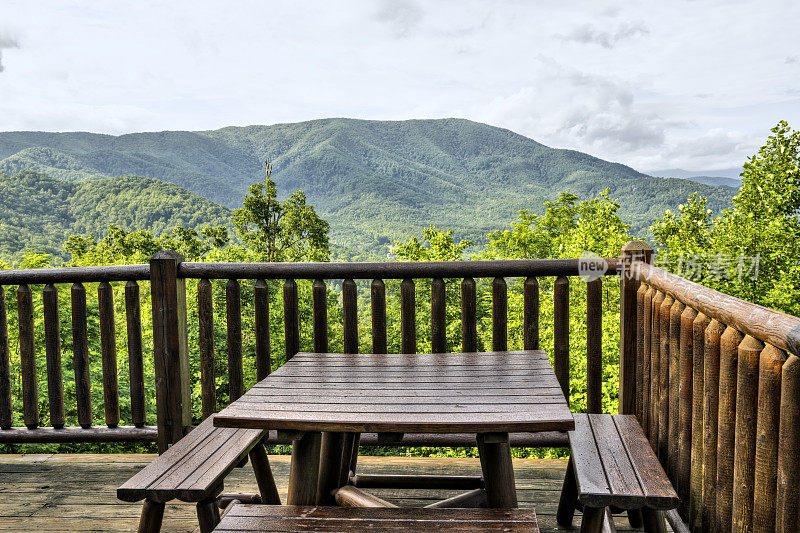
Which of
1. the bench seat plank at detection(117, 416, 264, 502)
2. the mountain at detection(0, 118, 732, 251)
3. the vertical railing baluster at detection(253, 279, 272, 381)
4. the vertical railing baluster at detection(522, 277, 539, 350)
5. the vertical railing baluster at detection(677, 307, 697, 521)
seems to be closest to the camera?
the bench seat plank at detection(117, 416, 264, 502)

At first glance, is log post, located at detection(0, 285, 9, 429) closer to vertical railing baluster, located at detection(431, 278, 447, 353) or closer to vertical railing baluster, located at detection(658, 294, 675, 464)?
vertical railing baluster, located at detection(431, 278, 447, 353)

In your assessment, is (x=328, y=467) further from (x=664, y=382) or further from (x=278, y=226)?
(x=278, y=226)

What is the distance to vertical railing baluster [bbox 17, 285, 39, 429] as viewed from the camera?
9.71 ft

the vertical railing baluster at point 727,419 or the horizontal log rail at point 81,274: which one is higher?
the horizontal log rail at point 81,274

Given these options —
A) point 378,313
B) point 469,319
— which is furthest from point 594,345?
point 378,313

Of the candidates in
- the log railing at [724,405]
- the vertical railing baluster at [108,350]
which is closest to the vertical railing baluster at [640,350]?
the log railing at [724,405]

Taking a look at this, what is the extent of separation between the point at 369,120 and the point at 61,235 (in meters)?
67.7

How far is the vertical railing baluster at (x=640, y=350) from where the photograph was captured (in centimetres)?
246

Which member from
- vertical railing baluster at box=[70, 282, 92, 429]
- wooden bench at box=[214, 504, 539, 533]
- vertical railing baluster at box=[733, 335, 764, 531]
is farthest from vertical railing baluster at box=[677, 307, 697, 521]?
vertical railing baluster at box=[70, 282, 92, 429]

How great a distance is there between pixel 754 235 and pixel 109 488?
23595 mm

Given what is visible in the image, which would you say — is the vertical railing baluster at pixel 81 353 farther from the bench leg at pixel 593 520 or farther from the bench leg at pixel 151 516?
the bench leg at pixel 593 520

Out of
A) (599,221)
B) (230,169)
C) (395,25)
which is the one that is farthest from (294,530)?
(230,169)

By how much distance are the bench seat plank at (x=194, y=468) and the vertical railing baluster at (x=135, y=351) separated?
3.18ft

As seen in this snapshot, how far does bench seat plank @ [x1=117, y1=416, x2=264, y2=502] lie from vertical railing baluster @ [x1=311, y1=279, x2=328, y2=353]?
792 millimetres
